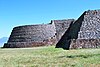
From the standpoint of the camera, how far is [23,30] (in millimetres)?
56688

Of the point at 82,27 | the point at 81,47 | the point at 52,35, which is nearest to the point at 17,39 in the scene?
the point at 52,35

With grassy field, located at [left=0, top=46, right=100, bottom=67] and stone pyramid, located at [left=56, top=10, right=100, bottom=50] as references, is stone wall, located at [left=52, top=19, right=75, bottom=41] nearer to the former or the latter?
stone pyramid, located at [left=56, top=10, right=100, bottom=50]

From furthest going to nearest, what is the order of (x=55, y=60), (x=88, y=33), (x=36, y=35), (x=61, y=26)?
(x=61, y=26)
(x=36, y=35)
(x=88, y=33)
(x=55, y=60)

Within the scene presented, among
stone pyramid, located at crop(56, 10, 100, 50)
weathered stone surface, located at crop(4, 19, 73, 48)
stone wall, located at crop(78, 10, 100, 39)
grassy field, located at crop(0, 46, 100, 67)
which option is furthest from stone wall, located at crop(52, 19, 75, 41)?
grassy field, located at crop(0, 46, 100, 67)

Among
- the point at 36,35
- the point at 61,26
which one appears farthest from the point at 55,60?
the point at 61,26

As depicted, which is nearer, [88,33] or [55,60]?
[55,60]

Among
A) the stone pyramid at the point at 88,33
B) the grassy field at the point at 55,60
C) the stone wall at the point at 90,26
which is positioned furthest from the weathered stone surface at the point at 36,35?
the grassy field at the point at 55,60

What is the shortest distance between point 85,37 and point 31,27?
2008 centimetres

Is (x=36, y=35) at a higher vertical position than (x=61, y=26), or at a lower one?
lower

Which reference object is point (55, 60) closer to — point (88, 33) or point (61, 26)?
point (88, 33)

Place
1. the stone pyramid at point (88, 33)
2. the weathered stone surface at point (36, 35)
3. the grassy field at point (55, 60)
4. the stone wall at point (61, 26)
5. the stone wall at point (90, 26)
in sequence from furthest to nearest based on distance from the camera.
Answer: the stone wall at point (61, 26) < the weathered stone surface at point (36, 35) < the stone wall at point (90, 26) < the stone pyramid at point (88, 33) < the grassy field at point (55, 60)

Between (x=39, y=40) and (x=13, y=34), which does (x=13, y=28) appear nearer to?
(x=13, y=34)

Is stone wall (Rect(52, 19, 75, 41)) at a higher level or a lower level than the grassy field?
higher

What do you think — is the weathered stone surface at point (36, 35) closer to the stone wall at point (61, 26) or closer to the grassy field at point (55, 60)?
A: the stone wall at point (61, 26)
